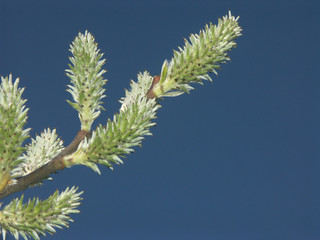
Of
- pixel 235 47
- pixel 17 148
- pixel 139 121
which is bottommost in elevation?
pixel 17 148

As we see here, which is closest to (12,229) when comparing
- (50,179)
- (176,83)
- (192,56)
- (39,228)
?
(39,228)

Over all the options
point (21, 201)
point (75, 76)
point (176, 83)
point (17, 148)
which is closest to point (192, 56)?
point (176, 83)

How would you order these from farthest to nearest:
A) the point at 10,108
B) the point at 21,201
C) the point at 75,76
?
the point at 75,76, the point at 21,201, the point at 10,108

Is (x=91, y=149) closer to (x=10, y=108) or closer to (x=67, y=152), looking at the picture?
(x=67, y=152)

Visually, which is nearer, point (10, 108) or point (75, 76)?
point (10, 108)

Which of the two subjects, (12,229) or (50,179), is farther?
(50,179)

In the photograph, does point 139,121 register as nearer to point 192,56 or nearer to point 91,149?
point 91,149

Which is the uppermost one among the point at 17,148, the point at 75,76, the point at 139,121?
the point at 75,76

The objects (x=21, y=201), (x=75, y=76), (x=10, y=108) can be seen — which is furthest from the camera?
(x=75, y=76)

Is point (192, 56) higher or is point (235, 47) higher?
point (235, 47)
